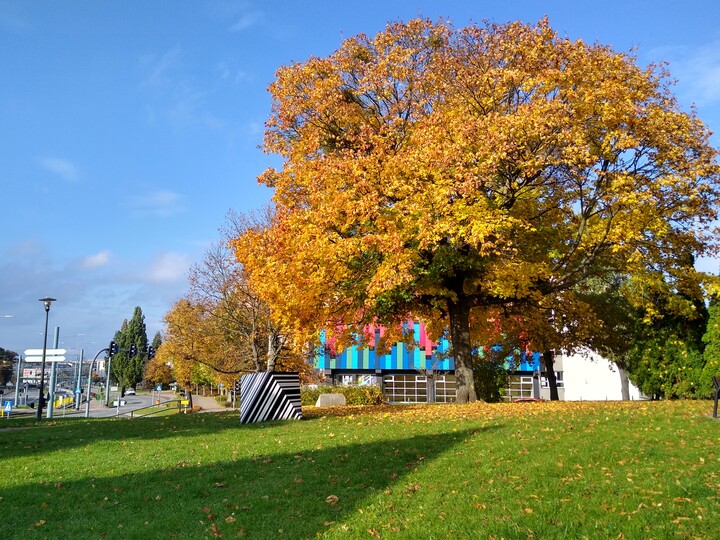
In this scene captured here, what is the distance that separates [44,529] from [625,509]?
576 centimetres

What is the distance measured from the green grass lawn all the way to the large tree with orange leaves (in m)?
5.92

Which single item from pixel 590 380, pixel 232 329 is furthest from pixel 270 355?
pixel 590 380

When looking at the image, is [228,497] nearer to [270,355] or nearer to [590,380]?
[270,355]

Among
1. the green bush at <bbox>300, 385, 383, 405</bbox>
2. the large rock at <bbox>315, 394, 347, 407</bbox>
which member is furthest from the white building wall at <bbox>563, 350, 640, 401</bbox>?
the large rock at <bbox>315, 394, 347, 407</bbox>

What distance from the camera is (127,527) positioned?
624 centimetres

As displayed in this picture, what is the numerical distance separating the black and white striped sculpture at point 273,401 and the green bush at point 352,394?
20.6 metres

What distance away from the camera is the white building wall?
155 ft

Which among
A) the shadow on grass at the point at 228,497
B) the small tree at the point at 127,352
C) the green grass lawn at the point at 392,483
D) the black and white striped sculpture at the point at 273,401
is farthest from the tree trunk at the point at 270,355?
the small tree at the point at 127,352

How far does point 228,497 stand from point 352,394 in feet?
101

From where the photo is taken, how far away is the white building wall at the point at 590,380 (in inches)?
1860

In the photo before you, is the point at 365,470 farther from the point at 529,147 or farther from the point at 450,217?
the point at 529,147

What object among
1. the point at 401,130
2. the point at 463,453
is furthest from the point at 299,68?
the point at 463,453

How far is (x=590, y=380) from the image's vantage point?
4909cm

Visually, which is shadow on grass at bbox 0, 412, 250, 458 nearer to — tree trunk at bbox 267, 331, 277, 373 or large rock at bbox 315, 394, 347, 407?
tree trunk at bbox 267, 331, 277, 373
